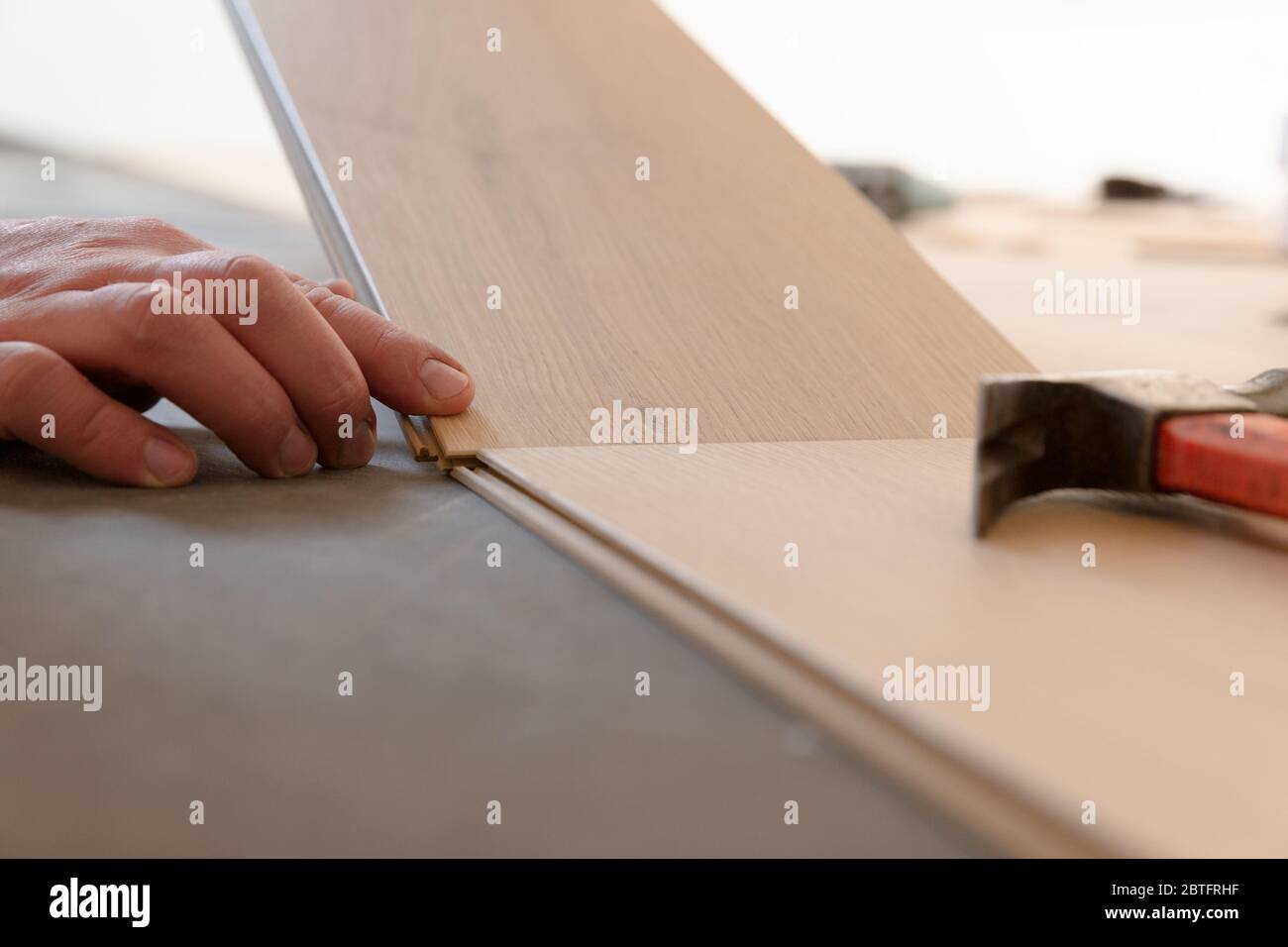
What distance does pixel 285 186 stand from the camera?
254 centimetres

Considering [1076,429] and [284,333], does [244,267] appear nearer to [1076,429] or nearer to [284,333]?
[284,333]

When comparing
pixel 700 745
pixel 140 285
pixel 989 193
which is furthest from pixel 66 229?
pixel 989 193

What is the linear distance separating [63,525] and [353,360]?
22 centimetres

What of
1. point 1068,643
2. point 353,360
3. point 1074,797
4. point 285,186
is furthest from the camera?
point 285,186

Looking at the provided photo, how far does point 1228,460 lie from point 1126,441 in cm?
6

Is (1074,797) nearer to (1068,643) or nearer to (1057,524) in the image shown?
(1068,643)

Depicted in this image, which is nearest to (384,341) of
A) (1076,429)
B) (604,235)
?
(604,235)

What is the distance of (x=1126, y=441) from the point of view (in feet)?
2.15

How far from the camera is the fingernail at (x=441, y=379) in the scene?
2.78ft

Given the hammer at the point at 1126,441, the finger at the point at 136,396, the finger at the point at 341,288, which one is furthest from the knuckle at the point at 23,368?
the hammer at the point at 1126,441

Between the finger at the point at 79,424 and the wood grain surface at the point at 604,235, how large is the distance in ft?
0.65

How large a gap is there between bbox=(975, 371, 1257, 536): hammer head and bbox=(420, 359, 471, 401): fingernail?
40cm

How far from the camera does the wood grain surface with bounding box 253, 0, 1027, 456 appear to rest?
950 millimetres

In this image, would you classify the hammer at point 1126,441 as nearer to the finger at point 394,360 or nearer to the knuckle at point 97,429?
the finger at point 394,360
